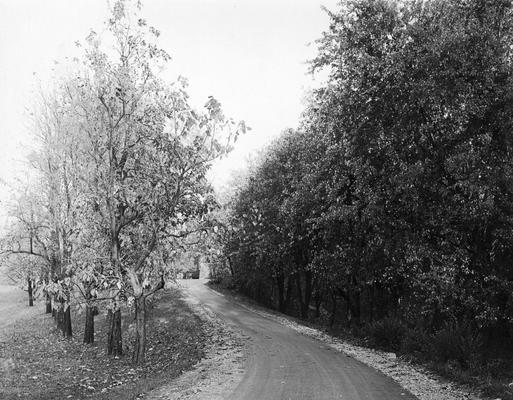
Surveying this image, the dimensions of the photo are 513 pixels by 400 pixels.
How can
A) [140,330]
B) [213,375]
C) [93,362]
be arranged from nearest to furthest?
1. [213,375]
2. [140,330]
3. [93,362]

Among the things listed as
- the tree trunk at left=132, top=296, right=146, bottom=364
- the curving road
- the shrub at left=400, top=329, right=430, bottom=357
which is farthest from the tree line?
the shrub at left=400, top=329, right=430, bottom=357

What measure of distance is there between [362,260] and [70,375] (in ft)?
44.6

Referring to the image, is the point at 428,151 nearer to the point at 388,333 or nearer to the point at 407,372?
the point at 388,333

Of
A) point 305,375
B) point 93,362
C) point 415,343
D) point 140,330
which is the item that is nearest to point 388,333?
point 415,343

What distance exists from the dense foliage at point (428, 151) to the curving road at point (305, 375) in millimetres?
3462

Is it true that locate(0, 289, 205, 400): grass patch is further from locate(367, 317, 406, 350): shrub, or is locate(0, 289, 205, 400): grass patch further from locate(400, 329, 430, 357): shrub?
locate(400, 329, 430, 357): shrub

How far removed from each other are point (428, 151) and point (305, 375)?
33.6ft

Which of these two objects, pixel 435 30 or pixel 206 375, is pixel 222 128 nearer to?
pixel 206 375

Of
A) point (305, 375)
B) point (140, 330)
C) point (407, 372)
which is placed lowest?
point (407, 372)

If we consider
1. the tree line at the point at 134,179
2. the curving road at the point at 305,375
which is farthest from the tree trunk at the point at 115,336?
the curving road at the point at 305,375

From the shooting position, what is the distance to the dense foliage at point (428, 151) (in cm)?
1568

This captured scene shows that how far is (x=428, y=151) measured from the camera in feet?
59.5

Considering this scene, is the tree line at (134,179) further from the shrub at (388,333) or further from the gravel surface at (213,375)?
the shrub at (388,333)

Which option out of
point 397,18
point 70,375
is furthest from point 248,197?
point 70,375
